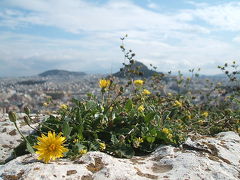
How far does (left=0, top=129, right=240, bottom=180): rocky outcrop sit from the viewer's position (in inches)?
111

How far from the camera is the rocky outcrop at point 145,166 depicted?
2820 mm

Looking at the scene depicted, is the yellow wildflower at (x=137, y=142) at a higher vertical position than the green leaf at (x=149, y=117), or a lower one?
lower

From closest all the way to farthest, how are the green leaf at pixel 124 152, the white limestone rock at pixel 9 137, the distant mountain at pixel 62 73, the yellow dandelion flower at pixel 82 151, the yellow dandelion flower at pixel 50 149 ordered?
1. the yellow dandelion flower at pixel 50 149
2. the yellow dandelion flower at pixel 82 151
3. the green leaf at pixel 124 152
4. the white limestone rock at pixel 9 137
5. the distant mountain at pixel 62 73

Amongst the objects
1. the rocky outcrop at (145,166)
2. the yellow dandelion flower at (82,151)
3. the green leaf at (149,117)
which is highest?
the green leaf at (149,117)

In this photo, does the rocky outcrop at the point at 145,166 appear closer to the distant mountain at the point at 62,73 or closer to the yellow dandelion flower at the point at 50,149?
the yellow dandelion flower at the point at 50,149

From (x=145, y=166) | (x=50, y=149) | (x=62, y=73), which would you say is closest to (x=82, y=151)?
(x=50, y=149)

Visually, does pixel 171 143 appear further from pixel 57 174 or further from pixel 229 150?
pixel 57 174

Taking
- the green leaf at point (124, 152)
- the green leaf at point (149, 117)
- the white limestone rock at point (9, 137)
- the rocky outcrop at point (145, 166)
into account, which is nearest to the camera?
the rocky outcrop at point (145, 166)

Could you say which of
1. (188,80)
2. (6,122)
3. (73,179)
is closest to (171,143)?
(73,179)

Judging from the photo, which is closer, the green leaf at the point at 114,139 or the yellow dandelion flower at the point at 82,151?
the yellow dandelion flower at the point at 82,151

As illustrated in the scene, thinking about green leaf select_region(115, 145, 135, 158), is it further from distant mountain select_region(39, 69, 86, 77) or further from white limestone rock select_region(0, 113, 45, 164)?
distant mountain select_region(39, 69, 86, 77)

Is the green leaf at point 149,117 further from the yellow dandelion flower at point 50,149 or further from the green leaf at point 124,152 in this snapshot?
the yellow dandelion flower at point 50,149

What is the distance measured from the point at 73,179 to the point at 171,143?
1516 mm

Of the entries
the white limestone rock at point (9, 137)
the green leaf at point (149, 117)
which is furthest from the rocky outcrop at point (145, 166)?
the white limestone rock at point (9, 137)
